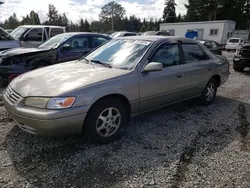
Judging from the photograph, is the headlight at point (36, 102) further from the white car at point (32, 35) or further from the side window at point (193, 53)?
the white car at point (32, 35)

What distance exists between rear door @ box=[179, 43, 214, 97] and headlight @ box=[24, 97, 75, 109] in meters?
2.42

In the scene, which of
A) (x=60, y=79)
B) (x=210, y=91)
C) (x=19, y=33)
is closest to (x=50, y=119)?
(x=60, y=79)

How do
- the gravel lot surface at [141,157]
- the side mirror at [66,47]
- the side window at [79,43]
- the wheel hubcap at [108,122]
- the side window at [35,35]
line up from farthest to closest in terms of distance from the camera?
the side window at [35,35]
the side window at [79,43]
the side mirror at [66,47]
the wheel hubcap at [108,122]
the gravel lot surface at [141,157]

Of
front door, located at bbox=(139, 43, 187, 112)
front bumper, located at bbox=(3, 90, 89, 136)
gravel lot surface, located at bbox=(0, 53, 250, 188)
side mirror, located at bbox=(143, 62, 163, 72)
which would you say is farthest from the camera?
front door, located at bbox=(139, 43, 187, 112)

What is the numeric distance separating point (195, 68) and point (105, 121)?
92.4 inches

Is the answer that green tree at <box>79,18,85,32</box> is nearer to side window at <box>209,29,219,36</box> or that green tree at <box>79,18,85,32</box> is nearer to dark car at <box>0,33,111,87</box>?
side window at <box>209,29,219,36</box>

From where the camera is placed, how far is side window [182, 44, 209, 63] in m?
4.39

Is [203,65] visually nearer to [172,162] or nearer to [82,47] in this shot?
[172,162]

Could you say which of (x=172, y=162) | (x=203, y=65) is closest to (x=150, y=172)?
(x=172, y=162)

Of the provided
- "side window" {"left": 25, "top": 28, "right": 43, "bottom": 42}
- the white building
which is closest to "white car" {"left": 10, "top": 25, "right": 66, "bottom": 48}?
"side window" {"left": 25, "top": 28, "right": 43, "bottom": 42}

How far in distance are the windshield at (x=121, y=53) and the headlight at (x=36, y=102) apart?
4.31 feet

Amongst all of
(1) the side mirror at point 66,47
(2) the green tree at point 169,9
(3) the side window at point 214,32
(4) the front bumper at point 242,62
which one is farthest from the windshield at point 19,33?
(2) the green tree at point 169,9

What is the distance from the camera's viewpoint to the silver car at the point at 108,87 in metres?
2.75

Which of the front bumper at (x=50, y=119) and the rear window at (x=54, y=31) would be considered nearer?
the front bumper at (x=50, y=119)
